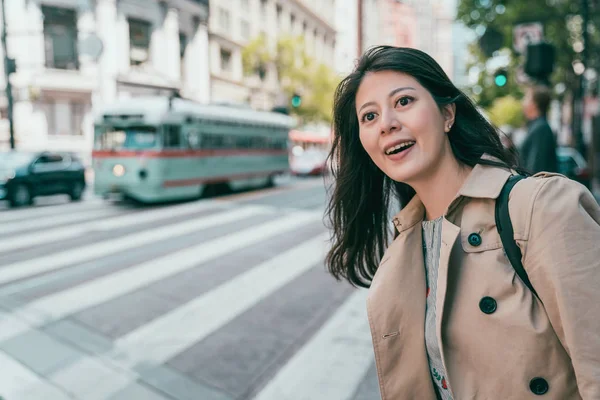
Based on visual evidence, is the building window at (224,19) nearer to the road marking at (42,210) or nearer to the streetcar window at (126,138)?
the streetcar window at (126,138)

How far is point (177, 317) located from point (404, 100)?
415 centimetres

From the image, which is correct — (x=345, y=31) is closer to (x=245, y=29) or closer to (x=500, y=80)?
(x=245, y=29)

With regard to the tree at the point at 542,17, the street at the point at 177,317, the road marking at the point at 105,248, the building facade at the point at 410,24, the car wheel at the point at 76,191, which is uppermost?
the building facade at the point at 410,24

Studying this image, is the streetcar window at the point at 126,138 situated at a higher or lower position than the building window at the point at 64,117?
lower

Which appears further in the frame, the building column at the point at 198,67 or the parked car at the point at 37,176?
the building column at the point at 198,67

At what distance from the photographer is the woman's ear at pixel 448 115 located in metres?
1.64

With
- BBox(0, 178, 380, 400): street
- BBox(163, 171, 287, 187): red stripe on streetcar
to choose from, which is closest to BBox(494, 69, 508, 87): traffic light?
BBox(0, 178, 380, 400): street

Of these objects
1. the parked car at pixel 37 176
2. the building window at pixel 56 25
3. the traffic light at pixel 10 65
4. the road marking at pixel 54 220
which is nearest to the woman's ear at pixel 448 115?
the road marking at pixel 54 220

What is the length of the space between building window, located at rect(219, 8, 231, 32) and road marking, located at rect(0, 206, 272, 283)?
2834 cm

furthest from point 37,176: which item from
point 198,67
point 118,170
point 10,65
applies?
point 198,67

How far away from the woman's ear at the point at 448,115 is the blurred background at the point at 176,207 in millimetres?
325

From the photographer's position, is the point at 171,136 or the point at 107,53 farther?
the point at 107,53

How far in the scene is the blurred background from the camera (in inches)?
163

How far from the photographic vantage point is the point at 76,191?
596 inches
